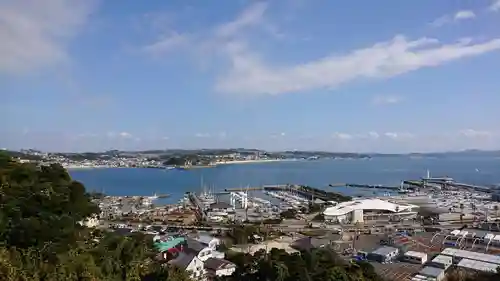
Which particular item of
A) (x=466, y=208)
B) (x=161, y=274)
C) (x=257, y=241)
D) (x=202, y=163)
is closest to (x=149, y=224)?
(x=257, y=241)

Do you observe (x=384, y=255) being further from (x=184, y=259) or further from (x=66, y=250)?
(x=66, y=250)

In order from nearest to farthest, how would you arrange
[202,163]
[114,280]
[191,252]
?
[114,280] < [191,252] < [202,163]

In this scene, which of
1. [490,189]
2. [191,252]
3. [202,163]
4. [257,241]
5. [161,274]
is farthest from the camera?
[202,163]

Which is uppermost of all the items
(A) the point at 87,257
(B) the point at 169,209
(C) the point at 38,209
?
(C) the point at 38,209

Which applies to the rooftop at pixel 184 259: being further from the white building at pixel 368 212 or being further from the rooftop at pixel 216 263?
the white building at pixel 368 212

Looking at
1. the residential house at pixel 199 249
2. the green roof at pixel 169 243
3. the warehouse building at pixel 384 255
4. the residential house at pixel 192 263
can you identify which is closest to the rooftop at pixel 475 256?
the warehouse building at pixel 384 255

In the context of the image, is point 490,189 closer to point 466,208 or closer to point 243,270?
point 466,208

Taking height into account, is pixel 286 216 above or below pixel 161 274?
below

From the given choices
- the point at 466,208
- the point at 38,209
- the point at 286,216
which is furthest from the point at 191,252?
the point at 466,208

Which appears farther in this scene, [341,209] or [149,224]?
[341,209]
